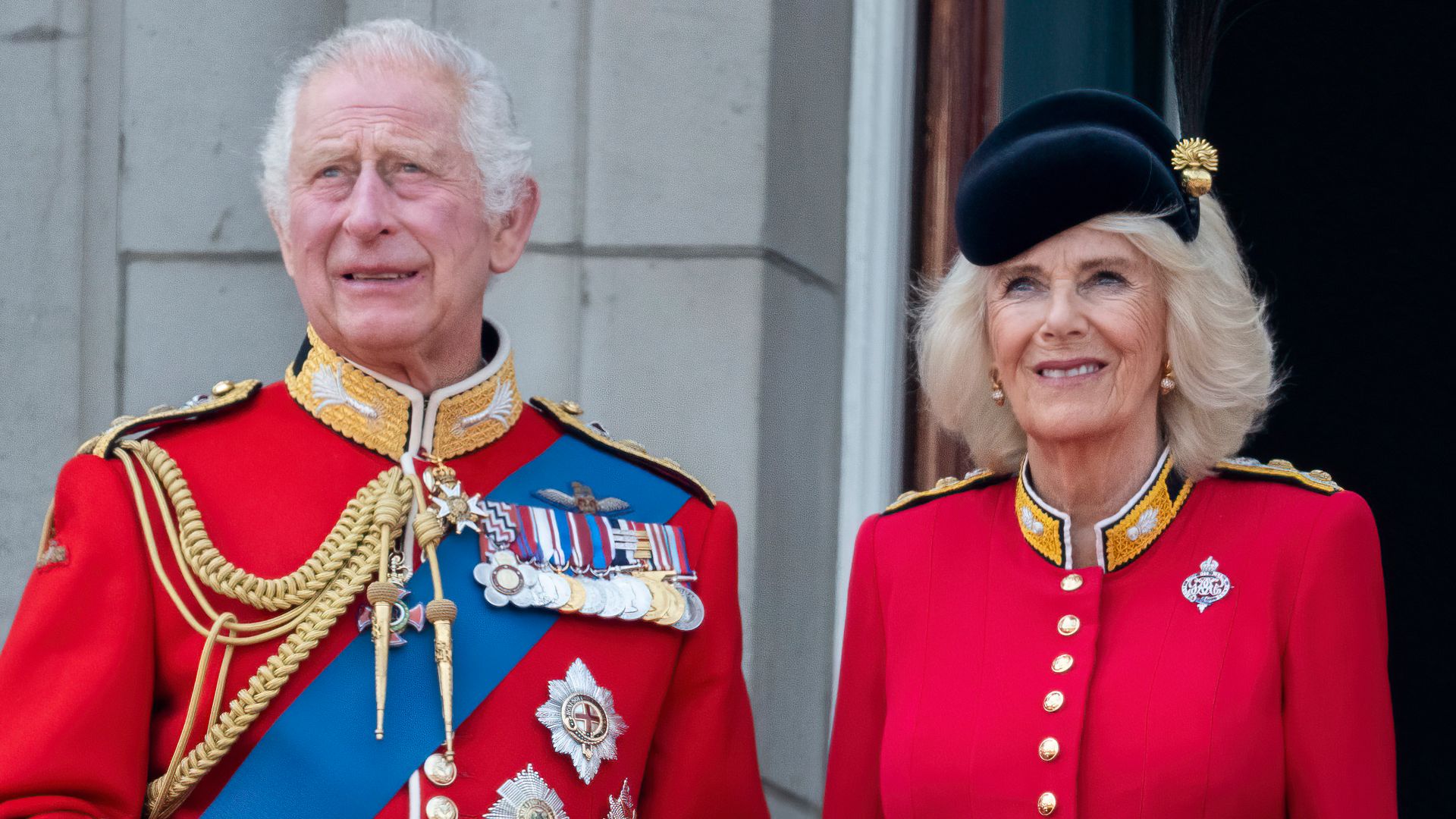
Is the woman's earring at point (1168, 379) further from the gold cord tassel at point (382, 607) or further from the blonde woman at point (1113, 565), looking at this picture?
Result: the gold cord tassel at point (382, 607)

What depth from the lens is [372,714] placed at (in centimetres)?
253

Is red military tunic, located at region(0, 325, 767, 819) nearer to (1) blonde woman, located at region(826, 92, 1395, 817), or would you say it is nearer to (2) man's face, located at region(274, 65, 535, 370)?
(2) man's face, located at region(274, 65, 535, 370)

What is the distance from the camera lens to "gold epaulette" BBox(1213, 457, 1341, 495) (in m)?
2.71

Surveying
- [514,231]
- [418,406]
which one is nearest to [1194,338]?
[514,231]

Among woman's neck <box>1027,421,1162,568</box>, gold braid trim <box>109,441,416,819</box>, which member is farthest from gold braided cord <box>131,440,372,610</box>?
woman's neck <box>1027,421,1162,568</box>

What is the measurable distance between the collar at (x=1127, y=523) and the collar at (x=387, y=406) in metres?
0.79

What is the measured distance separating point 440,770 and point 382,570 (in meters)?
0.26

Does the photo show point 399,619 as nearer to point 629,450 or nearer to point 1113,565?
point 629,450

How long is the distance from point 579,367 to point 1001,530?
1.21 metres

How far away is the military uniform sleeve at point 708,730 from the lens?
273 centimetres

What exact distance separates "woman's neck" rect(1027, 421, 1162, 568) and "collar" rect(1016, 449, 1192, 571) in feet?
0.08

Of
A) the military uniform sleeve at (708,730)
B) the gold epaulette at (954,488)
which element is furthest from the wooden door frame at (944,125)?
the military uniform sleeve at (708,730)

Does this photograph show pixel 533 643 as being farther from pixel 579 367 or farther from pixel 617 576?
pixel 579 367

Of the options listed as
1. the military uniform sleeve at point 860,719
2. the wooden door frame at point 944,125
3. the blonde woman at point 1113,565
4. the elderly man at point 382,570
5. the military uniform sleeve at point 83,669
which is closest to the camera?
the military uniform sleeve at point 83,669
